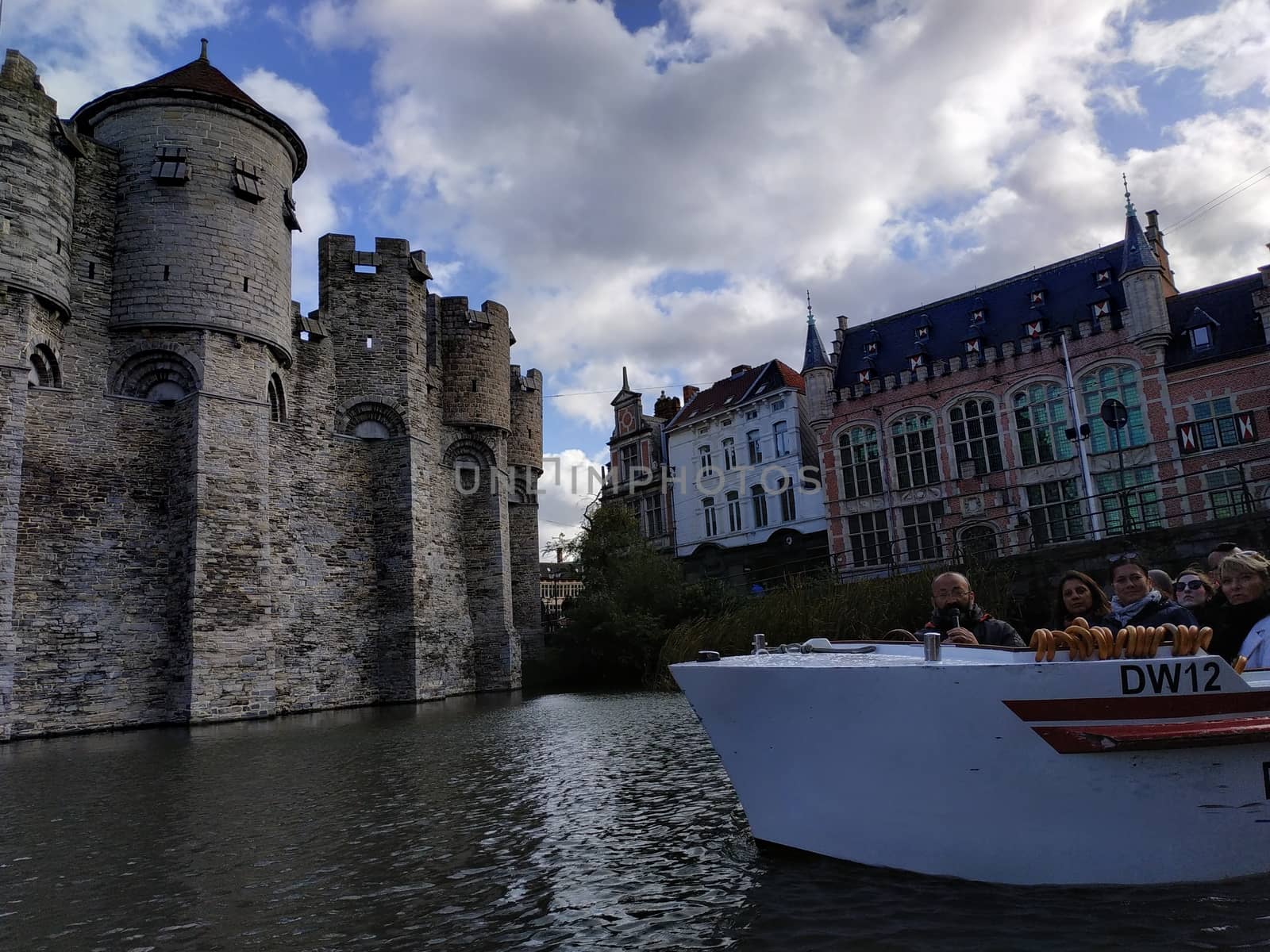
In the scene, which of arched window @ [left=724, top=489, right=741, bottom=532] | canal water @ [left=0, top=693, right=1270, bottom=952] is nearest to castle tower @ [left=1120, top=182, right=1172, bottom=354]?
arched window @ [left=724, top=489, right=741, bottom=532]

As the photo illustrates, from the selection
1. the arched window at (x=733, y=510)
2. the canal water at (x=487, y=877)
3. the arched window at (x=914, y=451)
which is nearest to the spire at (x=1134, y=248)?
the arched window at (x=914, y=451)

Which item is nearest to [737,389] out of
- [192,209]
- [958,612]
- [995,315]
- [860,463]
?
[860,463]

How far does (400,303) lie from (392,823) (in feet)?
73.0

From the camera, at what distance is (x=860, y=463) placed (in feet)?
109

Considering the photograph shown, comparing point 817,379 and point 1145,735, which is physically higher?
point 817,379

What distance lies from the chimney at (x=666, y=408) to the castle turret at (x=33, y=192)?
2989 centimetres

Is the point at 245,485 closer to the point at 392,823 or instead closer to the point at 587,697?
the point at 587,697

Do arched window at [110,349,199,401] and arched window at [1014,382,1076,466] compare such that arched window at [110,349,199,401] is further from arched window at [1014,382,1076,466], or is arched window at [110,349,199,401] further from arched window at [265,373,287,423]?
arched window at [1014,382,1076,466]

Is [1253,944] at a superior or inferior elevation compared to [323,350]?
inferior

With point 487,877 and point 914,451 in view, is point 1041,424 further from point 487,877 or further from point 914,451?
point 487,877

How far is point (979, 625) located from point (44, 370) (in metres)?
20.6

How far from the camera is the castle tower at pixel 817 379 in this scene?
33938mm

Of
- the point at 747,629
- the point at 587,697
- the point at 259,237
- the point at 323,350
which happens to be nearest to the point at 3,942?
the point at 747,629

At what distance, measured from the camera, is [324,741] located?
1334cm
